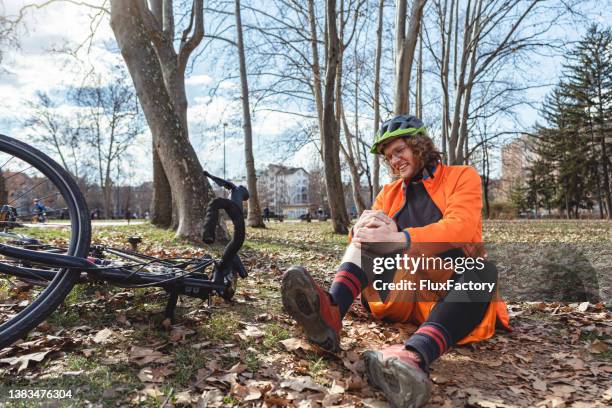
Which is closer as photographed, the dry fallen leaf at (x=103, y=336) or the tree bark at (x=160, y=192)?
the dry fallen leaf at (x=103, y=336)

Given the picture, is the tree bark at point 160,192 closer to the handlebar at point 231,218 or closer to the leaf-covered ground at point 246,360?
the leaf-covered ground at point 246,360

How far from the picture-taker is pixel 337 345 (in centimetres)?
218

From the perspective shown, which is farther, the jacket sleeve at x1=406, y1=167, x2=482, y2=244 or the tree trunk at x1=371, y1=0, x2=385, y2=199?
the tree trunk at x1=371, y1=0, x2=385, y2=199

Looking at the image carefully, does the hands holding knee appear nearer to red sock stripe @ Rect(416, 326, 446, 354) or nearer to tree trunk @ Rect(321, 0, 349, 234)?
red sock stripe @ Rect(416, 326, 446, 354)

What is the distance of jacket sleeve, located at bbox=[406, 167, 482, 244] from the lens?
2307 mm

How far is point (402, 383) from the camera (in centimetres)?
177

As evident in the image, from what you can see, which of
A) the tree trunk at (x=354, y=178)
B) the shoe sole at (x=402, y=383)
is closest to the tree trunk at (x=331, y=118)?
the tree trunk at (x=354, y=178)

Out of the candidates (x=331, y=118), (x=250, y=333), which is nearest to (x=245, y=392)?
(x=250, y=333)

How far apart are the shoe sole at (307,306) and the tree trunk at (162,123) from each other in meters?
4.76

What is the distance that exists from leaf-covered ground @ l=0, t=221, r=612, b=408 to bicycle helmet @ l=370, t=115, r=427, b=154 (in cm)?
137

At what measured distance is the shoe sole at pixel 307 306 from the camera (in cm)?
206

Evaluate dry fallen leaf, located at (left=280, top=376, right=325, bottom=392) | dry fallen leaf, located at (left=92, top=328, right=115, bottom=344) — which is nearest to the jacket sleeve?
dry fallen leaf, located at (left=280, top=376, right=325, bottom=392)

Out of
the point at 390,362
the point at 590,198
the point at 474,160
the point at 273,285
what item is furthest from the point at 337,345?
the point at 590,198

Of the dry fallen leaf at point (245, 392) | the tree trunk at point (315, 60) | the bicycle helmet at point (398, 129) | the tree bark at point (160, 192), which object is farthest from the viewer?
the tree trunk at point (315, 60)
